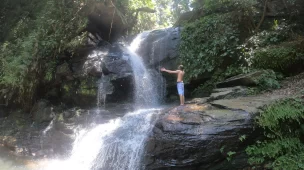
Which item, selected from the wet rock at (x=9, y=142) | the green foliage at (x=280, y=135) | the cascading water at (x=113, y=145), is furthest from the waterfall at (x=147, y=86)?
the green foliage at (x=280, y=135)

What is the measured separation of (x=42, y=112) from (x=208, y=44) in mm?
8535

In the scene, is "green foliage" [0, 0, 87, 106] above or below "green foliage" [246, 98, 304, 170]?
above

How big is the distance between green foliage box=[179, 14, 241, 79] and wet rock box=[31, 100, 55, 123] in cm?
672

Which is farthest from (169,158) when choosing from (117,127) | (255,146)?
(117,127)

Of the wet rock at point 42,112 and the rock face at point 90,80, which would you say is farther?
the rock face at point 90,80

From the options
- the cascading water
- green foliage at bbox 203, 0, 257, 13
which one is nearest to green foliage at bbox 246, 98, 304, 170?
the cascading water

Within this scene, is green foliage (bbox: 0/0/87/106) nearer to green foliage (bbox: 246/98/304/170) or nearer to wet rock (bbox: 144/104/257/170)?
wet rock (bbox: 144/104/257/170)

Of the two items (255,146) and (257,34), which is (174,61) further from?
(255,146)

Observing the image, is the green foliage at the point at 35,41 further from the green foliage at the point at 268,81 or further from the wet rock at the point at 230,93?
the green foliage at the point at 268,81

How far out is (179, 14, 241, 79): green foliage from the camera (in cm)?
1061

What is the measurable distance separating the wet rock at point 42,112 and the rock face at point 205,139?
21.7ft

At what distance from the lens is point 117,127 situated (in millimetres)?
8773

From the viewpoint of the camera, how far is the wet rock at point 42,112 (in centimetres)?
1104

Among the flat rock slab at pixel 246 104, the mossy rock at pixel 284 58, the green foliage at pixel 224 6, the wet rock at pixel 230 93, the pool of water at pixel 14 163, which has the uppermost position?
the green foliage at pixel 224 6
